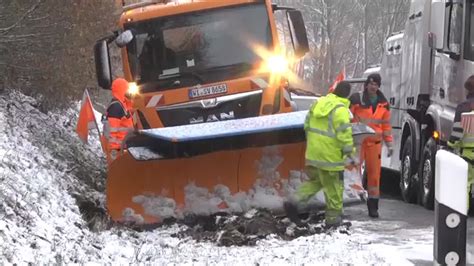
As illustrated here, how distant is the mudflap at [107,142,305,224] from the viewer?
829 centimetres

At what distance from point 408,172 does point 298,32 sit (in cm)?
279

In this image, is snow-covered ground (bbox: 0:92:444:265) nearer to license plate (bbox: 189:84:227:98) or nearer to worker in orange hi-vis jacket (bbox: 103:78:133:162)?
worker in orange hi-vis jacket (bbox: 103:78:133:162)

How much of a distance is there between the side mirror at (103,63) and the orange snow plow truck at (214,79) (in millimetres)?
13

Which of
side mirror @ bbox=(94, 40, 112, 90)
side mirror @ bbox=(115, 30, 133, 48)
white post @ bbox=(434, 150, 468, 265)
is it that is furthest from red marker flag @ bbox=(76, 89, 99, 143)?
white post @ bbox=(434, 150, 468, 265)

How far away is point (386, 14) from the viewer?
51750 millimetres

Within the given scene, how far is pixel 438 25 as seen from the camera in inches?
366

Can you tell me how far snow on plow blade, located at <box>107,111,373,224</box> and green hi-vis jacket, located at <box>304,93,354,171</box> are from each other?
0.31 metres

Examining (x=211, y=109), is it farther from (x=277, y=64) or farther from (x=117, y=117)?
(x=117, y=117)

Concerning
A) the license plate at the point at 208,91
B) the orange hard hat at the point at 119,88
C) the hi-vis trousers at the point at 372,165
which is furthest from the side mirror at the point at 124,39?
the hi-vis trousers at the point at 372,165

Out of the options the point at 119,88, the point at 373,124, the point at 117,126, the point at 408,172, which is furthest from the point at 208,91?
the point at 408,172

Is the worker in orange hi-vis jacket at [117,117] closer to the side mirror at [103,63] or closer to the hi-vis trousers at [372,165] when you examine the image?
the side mirror at [103,63]

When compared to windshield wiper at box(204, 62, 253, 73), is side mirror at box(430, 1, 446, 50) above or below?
above

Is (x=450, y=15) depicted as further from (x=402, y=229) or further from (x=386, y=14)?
(x=386, y=14)

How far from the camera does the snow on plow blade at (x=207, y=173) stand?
8.23 meters
